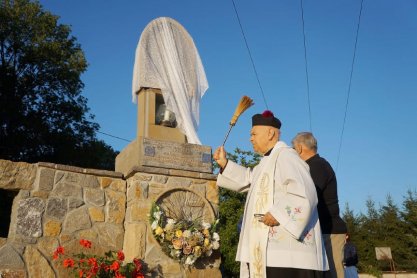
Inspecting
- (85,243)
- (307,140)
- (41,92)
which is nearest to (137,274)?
(85,243)

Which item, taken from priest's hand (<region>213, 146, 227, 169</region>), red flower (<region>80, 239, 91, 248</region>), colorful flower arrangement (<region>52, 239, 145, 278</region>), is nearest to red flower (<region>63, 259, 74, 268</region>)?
colorful flower arrangement (<region>52, 239, 145, 278</region>)

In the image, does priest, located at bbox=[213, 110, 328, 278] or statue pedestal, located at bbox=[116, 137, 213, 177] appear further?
statue pedestal, located at bbox=[116, 137, 213, 177]

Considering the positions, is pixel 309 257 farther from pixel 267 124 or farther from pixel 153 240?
pixel 153 240

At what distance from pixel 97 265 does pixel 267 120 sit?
2187 millimetres

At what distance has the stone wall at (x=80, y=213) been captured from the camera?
169 inches

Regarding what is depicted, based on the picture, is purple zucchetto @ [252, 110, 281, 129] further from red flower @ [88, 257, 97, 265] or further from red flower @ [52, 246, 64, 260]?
red flower @ [52, 246, 64, 260]

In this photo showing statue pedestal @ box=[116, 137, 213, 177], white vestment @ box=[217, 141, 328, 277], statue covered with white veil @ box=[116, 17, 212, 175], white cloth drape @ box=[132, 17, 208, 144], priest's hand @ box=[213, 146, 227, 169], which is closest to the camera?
white vestment @ box=[217, 141, 328, 277]

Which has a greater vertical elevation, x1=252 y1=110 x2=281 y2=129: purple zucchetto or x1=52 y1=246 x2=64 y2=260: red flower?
x1=252 y1=110 x2=281 y2=129: purple zucchetto

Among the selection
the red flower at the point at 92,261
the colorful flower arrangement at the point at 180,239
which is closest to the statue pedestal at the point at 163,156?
the colorful flower arrangement at the point at 180,239

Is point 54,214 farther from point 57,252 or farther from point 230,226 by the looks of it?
point 230,226

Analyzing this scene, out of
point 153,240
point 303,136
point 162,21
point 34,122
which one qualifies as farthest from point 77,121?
point 303,136

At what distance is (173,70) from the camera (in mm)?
5793

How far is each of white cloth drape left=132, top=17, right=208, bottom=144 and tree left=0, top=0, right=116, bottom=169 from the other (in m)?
12.1

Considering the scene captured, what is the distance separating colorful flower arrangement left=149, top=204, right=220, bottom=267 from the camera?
4723mm
